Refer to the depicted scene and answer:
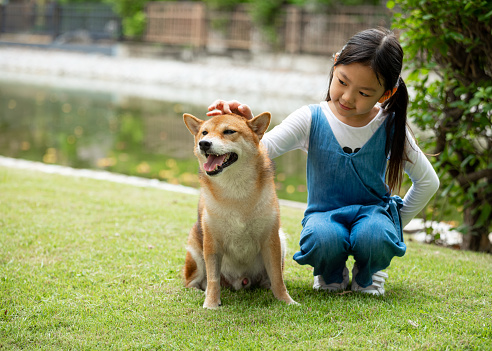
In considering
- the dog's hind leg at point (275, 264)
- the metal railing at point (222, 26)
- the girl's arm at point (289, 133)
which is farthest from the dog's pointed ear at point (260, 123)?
the metal railing at point (222, 26)

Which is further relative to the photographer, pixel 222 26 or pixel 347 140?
pixel 222 26

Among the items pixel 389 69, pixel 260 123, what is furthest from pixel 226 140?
pixel 389 69

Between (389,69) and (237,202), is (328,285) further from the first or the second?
(389,69)

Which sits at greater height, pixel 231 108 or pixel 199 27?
pixel 199 27

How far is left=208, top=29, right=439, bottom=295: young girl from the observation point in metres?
3.04

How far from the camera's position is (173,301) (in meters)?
3.16

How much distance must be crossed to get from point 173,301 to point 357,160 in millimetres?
1407

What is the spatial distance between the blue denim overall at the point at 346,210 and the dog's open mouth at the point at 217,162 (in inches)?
24.7

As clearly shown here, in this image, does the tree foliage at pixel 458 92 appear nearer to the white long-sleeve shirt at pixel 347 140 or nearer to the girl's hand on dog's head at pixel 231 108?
the white long-sleeve shirt at pixel 347 140

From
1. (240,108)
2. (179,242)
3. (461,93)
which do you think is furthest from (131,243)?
(461,93)

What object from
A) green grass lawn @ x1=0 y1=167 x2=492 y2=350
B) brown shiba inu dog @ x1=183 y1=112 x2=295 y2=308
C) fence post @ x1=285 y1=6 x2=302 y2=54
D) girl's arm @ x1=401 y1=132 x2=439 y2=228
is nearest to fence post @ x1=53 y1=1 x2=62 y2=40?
fence post @ x1=285 y1=6 x2=302 y2=54

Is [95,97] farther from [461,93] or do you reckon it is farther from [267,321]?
[267,321]

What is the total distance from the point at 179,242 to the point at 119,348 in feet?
6.28

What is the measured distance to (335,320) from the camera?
2.80 m
